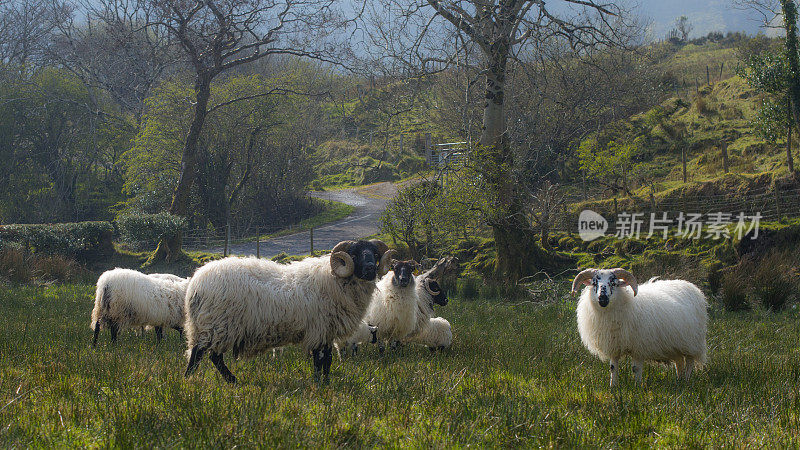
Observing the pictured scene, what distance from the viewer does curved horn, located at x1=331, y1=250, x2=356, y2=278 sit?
6641 millimetres

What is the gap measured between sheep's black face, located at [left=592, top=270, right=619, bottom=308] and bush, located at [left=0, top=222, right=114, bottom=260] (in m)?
19.1

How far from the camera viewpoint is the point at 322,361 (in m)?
6.69

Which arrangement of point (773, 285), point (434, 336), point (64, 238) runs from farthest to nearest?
point (64, 238) → point (773, 285) → point (434, 336)

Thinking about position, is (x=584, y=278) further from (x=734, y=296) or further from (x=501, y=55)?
(x=501, y=55)

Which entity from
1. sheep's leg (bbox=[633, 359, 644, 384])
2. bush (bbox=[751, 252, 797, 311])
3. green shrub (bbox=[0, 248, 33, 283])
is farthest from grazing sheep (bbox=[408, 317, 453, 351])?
green shrub (bbox=[0, 248, 33, 283])

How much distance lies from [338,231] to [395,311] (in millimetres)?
23451

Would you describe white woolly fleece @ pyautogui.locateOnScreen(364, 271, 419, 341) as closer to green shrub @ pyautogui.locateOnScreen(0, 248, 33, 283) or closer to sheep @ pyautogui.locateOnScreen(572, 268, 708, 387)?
sheep @ pyautogui.locateOnScreen(572, 268, 708, 387)

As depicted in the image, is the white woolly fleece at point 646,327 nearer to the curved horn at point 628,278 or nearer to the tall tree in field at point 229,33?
the curved horn at point 628,278

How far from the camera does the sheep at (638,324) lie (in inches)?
269

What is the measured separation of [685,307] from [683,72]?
3910 centimetres

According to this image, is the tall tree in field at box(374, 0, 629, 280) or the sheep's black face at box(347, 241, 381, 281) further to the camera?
the tall tree in field at box(374, 0, 629, 280)

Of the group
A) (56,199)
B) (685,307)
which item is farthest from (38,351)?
(56,199)

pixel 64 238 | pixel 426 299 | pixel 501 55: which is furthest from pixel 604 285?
pixel 64 238

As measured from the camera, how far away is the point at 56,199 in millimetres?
35031
